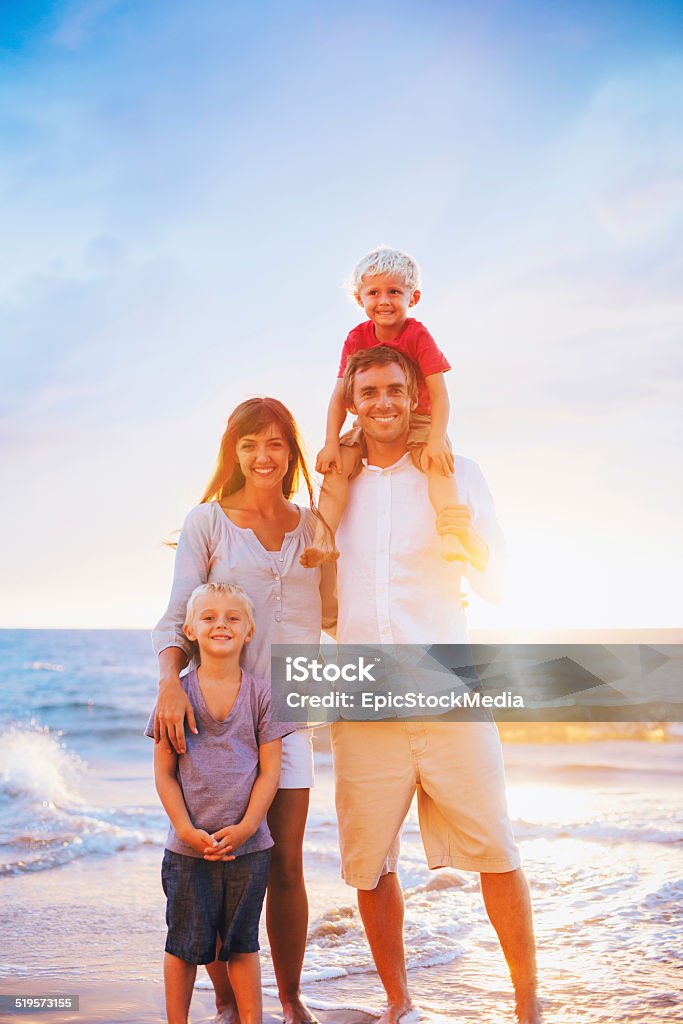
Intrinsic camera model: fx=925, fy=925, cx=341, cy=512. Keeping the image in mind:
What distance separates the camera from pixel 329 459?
127 inches

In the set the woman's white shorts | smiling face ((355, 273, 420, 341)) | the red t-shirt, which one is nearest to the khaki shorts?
the woman's white shorts

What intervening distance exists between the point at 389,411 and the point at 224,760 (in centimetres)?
127

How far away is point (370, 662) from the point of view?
122 inches

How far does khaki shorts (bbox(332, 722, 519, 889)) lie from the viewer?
299 centimetres

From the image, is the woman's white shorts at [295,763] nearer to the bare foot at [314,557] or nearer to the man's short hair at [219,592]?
the man's short hair at [219,592]

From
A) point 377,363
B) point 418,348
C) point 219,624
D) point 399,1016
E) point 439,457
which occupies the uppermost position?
point 418,348

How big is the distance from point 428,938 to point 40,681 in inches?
837

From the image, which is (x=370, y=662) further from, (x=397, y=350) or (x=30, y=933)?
(x=30, y=933)

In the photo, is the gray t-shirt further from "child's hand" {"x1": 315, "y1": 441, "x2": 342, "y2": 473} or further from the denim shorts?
"child's hand" {"x1": 315, "y1": 441, "x2": 342, "y2": 473}

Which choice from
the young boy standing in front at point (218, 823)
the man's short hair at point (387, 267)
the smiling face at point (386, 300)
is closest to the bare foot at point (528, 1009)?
the young boy standing in front at point (218, 823)

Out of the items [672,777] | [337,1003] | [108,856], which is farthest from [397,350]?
[672,777]

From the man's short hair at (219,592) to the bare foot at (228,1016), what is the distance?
1.39m

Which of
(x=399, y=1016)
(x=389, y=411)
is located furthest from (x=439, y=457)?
(x=399, y=1016)

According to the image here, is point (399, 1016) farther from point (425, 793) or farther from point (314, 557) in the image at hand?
point (314, 557)
